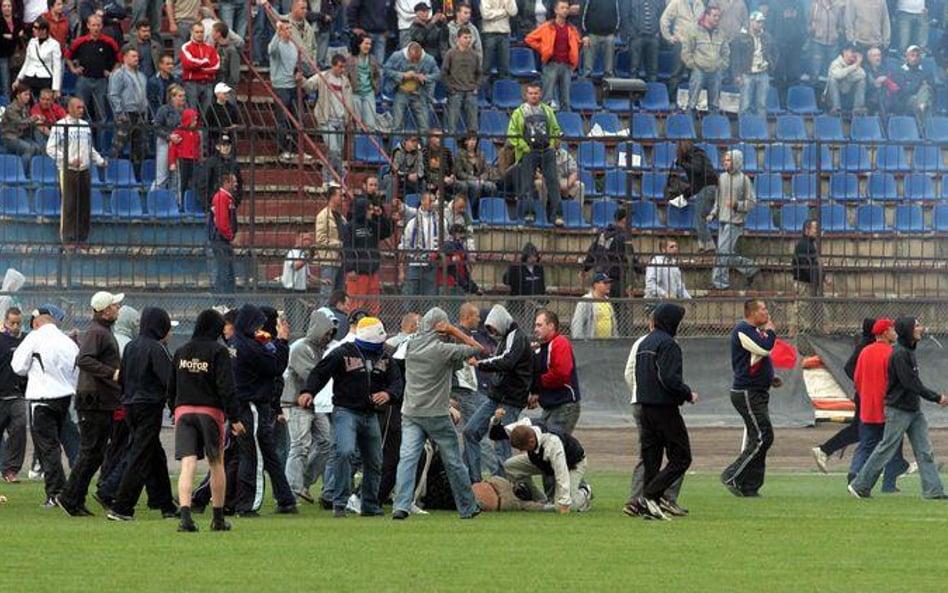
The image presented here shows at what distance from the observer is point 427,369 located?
18344mm

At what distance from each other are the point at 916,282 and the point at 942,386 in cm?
163

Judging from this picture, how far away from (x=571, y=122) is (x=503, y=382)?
1322cm

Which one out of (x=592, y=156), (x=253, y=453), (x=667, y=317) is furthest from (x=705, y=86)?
(x=253, y=453)

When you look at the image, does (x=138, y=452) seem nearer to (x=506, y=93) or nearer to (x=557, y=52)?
(x=506, y=93)

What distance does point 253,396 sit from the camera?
60.2 feet

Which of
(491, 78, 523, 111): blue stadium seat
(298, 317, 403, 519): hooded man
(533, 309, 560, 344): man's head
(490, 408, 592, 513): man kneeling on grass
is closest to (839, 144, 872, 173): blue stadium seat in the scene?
(491, 78, 523, 111): blue stadium seat

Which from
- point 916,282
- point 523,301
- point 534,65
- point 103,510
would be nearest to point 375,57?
point 534,65

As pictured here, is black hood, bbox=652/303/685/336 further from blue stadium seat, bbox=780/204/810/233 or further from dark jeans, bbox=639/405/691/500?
blue stadium seat, bbox=780/204/810/233

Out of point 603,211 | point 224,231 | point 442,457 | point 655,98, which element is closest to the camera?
point 442,457

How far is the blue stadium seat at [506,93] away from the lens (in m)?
32.9

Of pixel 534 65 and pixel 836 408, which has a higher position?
pixel 534 65

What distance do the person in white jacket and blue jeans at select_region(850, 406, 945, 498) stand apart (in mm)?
7374

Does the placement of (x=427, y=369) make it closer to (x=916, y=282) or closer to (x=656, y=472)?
(x=656, y=472)

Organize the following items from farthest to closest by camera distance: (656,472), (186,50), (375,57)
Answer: (375,57), (186,50), (656,472)
